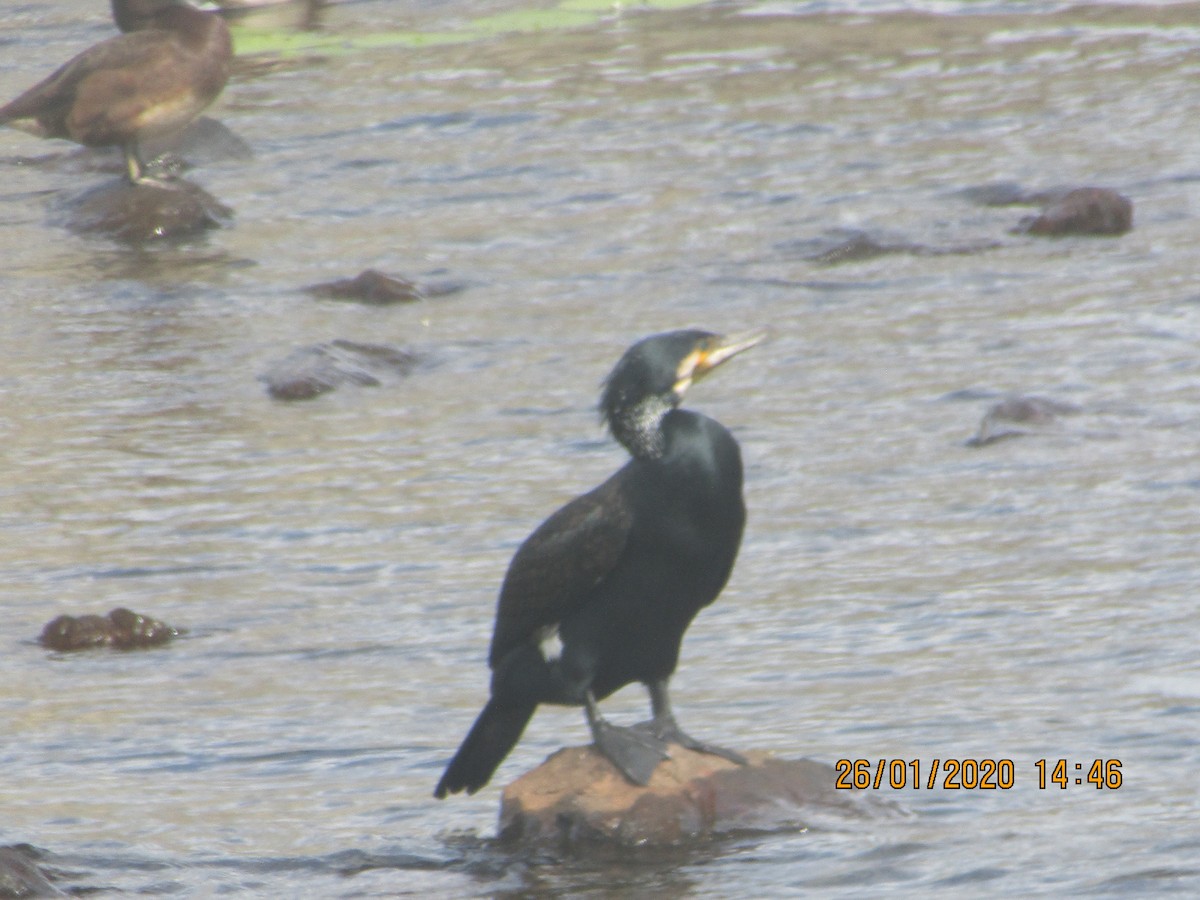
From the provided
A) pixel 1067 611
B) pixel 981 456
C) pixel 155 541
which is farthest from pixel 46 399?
pixel 1067 611

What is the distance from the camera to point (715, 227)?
39.5ft

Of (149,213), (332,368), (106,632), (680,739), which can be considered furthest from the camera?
(149,213)

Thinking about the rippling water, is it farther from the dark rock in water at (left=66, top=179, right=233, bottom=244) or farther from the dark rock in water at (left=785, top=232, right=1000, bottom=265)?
the dark rock in water at (left=66, top=179, right=233, bottom=244)

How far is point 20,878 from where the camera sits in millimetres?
4656

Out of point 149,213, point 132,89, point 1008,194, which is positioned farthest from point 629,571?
point 149,213

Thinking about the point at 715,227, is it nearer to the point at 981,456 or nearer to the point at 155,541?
the point at 981,456

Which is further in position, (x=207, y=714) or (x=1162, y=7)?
(x=1162, y=7)

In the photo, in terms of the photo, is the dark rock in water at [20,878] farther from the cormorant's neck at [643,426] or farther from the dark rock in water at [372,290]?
the dark rock in water at [372,290]

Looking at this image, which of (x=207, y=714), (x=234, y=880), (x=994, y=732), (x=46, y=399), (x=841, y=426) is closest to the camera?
(x=234, y=880)

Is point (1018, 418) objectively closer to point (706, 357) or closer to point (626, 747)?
point (706, 357)

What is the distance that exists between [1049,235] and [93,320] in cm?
466
